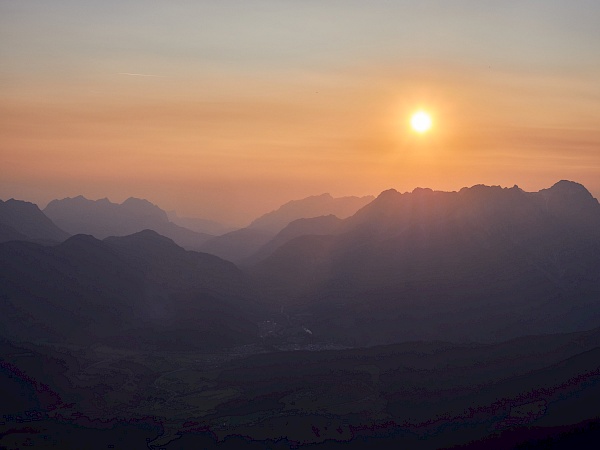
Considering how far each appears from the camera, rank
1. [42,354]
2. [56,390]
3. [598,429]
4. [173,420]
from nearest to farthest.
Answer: [598,429], [173,420], [56,390], [42,354]

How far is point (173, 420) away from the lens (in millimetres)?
157625

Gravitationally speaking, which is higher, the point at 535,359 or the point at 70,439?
the point at 535,359

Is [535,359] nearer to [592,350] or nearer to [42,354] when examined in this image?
[592,350]

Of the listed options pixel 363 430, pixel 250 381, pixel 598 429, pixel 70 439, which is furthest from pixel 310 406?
pixel 598 429

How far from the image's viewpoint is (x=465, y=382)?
6698 inches

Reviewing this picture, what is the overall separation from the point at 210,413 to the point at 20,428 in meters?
42.4

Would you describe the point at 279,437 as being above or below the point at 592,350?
below

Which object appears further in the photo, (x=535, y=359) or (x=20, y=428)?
(x=535, y=359)

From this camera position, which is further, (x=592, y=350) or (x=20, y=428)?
(x=592, y=350)

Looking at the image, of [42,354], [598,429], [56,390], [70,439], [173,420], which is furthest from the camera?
[42,354]

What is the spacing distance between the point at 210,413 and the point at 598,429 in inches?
3409

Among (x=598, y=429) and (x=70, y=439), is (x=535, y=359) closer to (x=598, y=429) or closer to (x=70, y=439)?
(x=598, y=429)

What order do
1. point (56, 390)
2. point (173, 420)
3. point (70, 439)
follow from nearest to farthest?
1. point (70, 439)
2. point (173, 420)
3. point (56, 390)

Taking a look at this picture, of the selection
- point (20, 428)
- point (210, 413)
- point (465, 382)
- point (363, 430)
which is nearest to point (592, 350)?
point (465, 382)
